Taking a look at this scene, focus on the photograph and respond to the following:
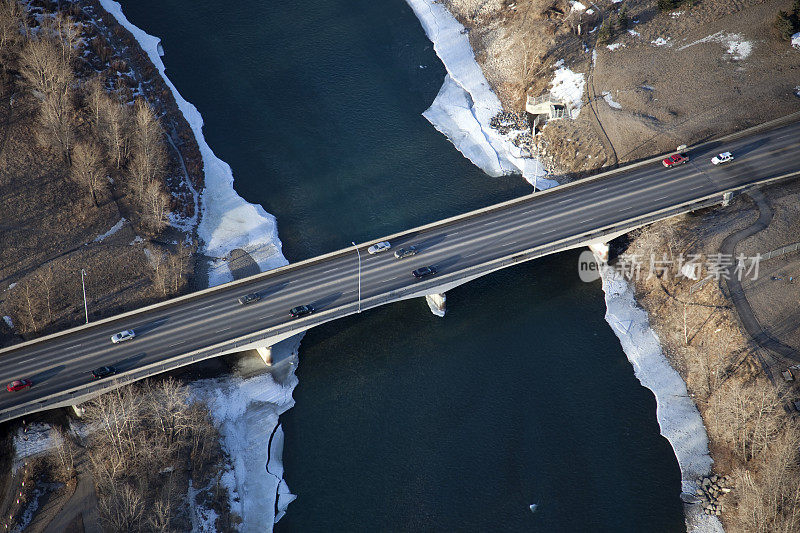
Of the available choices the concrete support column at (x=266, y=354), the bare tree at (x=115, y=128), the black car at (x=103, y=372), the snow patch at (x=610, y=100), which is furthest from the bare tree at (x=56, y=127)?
the snow patch at (x=610, y=100)

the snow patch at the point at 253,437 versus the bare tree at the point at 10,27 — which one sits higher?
the bare tree at the point at 10,27

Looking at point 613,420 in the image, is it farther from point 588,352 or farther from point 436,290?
point 436,290

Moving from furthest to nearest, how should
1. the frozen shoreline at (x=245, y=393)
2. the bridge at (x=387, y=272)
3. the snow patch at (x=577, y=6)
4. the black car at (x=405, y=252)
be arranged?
1. the snow patch at (x=577, y=6)
2. the black car at (x=405, y=252)
3. the bridge at (x=387, y=272)
4. the frozen shoreline at (x=245, y=393)

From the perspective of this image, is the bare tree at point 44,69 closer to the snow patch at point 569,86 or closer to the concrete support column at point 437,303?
→ the concrete support column at point 437,303

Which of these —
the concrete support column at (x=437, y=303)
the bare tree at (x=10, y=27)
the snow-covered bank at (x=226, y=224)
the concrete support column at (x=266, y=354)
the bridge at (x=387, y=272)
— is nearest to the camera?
the bridge at (x=387, y=272)

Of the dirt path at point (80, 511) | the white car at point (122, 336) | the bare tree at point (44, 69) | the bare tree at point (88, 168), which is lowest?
the dirt path at point (80, 511)

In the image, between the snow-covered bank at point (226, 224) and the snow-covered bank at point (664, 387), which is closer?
the snow-covered bank at point (664, 387)

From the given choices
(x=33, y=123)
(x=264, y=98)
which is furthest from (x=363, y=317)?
(x=33, y=123)
